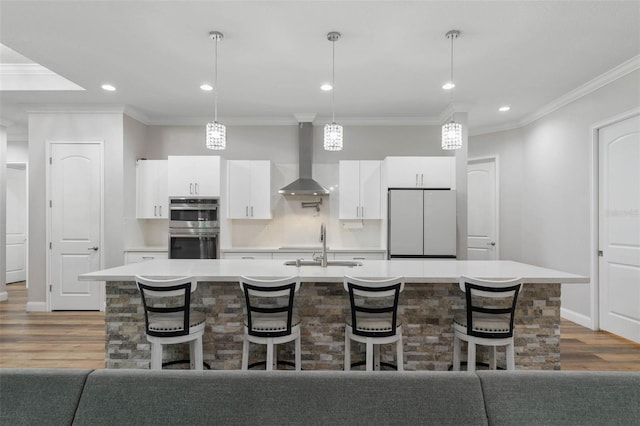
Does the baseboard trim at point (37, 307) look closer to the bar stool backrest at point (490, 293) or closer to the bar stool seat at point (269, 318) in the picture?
the bar stool seat at point (269, 318)

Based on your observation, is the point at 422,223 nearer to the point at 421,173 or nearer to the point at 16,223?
the point at 421,173

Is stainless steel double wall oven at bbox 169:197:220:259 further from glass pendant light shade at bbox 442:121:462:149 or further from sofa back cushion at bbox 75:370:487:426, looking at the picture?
sofa back cushion at bbox 75:370:487:426

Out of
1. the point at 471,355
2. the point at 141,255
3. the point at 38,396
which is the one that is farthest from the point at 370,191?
the point at 38,396

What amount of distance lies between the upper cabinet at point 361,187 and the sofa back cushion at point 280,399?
3956 millimetres

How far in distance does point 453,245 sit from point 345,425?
3.88 meters

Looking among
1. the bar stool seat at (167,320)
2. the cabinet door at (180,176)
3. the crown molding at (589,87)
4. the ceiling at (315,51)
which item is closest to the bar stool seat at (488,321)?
the bar stool seat at (167,320)

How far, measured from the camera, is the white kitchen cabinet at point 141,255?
5016 mm

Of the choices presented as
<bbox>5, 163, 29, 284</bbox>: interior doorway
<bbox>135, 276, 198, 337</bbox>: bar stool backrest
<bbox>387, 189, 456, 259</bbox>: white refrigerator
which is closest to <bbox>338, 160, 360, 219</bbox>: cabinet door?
<bbox>387, 189, 456, 259</bbox>: white refrigerator

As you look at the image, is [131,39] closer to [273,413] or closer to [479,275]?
[273,413]

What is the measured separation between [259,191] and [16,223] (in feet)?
20.7

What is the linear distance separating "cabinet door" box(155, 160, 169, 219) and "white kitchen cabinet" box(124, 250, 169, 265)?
561mm

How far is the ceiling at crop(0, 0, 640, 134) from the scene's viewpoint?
8.85 feet

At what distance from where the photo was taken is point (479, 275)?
2.58 metres

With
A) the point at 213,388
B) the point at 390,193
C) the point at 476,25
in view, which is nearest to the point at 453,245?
the point at 390,193
